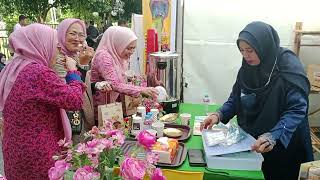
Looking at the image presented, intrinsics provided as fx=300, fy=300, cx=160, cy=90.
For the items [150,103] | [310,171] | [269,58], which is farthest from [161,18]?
[310,171]

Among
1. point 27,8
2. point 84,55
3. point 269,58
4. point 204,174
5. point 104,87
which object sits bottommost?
point 204,174

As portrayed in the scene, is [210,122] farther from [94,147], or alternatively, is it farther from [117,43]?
[94,147]

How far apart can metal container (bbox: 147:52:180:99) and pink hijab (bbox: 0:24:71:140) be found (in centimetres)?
97

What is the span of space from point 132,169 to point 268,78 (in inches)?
38.3

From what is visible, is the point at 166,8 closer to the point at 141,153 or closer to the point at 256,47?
the point at 256,47

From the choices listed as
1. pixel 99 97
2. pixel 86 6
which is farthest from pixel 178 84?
pixel 86 6

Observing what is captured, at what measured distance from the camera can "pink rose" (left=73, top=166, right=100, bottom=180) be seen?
0.66 metres

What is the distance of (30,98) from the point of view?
127 centimetres

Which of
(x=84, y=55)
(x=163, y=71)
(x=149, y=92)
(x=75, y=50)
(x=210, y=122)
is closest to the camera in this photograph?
(x=210, y=122)

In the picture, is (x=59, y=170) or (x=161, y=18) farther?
(x=161, y=18)

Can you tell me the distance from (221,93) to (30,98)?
2.03 meters

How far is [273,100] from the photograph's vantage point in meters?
1.39

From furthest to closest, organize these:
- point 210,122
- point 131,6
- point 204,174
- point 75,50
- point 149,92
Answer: point 131,6, point 75,50, point 149,92, point 210,122, point 204,174

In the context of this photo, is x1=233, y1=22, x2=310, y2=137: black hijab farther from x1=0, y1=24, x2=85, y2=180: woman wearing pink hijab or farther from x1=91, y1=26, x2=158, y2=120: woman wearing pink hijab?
x1=0, y1=24, x2=85, y2=180: woman wearing pink hijab
